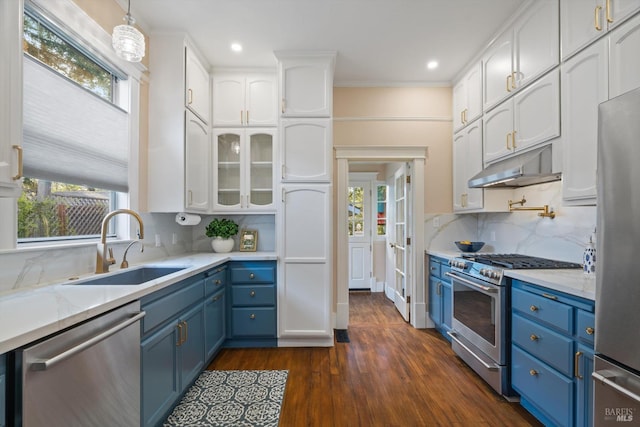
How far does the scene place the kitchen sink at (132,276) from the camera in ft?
5.70

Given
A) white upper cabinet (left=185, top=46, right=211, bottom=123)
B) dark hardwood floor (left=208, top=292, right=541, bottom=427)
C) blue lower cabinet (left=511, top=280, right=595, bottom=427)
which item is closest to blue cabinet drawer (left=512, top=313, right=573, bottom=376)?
blue lower cabinet (left=511, top=280, right=595, bottom=427)

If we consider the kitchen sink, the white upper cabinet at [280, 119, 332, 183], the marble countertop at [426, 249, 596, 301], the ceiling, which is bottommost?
the kitchen sink

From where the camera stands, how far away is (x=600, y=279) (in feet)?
3.92

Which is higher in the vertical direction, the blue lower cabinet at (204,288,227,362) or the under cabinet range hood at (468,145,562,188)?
the under cabinet range hood at (468,145,562,188)

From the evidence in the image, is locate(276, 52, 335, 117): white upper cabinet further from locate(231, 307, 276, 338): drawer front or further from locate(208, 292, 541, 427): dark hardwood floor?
locate(208, 292, 541, 427): dark hardwood floor

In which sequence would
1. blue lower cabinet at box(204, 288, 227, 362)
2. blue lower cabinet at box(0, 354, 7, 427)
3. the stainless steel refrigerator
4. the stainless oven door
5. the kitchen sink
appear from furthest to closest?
1. blue lower cabinet at box(204, 288, 227, 362)
2. the stainless oven door
3. the kitchen sink
4. the stainless steel refrigerator
5. blue lower cabinet at box(0, 354, 7, 427)

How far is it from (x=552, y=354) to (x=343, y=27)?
2.77 meters

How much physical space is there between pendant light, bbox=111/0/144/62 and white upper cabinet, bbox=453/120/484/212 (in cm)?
288

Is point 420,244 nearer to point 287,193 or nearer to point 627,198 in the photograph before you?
point 287,193

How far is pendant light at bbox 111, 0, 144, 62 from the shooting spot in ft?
5.26

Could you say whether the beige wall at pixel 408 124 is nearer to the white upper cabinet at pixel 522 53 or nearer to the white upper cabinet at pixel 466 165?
the white upper cabinet at pixel 466 165

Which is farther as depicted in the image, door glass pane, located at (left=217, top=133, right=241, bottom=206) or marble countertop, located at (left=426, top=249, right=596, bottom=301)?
door glass pane, located at (left=217, top=133, right=241, bottom=206)


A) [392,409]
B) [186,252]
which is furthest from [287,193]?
[392,409]

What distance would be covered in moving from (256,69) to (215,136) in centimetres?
85
